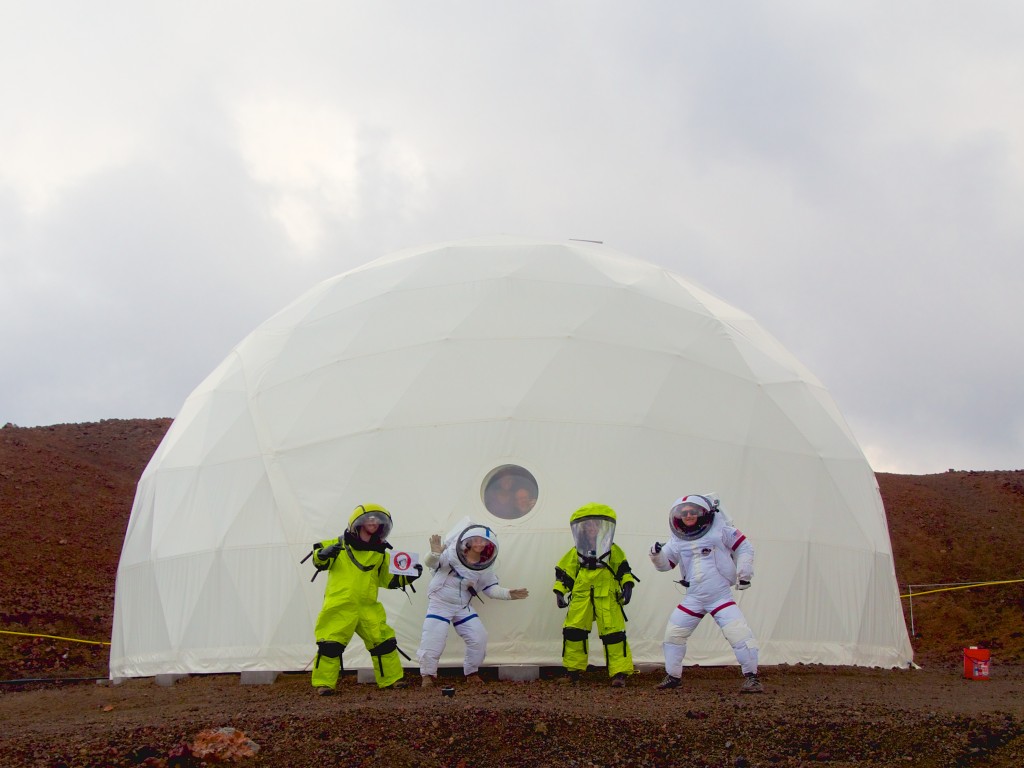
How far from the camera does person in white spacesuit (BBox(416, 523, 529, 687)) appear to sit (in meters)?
10.8

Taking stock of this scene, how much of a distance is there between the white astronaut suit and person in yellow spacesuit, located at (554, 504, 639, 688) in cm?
75

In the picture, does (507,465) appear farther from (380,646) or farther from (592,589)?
(380,646)

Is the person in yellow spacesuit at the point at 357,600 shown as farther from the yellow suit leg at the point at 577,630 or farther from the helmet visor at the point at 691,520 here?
the helmet visor at the point at 691,520

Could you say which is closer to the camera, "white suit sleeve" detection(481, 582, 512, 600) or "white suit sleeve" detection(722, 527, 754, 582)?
"white suit sleeve" detection(722, 527, 754, 582)

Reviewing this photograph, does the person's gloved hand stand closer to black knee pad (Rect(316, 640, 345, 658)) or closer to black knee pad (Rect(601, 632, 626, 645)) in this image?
black knee pad (Rect(601, 632, 626, 645))

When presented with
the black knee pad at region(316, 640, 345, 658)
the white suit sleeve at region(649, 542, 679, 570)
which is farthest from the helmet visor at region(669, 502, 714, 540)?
the black knee pad at region(316, 640, 345, 658)

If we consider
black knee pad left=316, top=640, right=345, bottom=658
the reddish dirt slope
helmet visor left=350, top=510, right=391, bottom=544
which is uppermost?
helmet visor left=350, top=510, right=391, bottom=544

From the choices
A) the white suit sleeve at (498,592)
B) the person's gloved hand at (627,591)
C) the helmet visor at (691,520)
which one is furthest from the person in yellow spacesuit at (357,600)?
the helmet visor at (691,520)

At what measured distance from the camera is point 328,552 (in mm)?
10453

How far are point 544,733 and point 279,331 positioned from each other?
943cm

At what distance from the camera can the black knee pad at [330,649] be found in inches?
402

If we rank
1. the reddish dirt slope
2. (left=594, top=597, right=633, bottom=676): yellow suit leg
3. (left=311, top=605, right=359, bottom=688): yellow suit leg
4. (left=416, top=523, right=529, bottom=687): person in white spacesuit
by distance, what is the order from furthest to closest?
(left=416, top=523, right=529, bottom=687): person in white spacesuit < (left=594, top=597, right=633, bottom=676): yellow suit leg < (left=311, top=605, right=359, bottom=688): yellow suit leg < the reddish dirt slope

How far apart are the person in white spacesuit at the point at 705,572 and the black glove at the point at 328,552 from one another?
3.55 m

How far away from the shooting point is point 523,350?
42.8 ft
